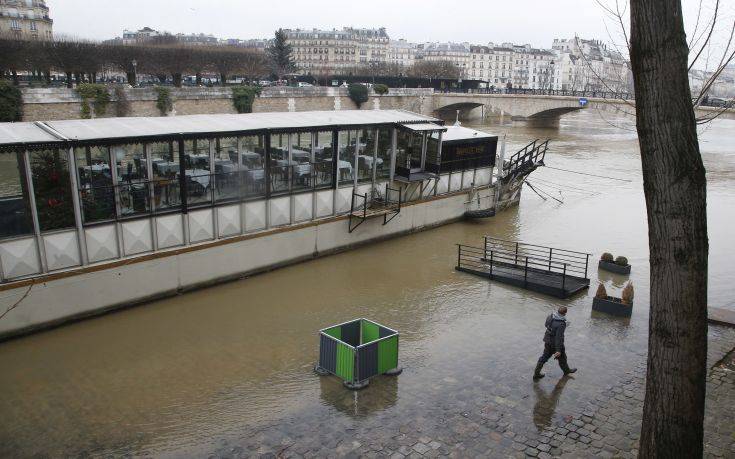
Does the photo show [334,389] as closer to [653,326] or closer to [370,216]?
[653,326]

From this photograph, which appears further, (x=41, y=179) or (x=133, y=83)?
(x=133, y=83)

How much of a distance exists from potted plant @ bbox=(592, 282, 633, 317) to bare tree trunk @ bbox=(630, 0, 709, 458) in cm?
953

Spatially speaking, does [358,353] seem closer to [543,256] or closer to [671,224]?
[671,224]

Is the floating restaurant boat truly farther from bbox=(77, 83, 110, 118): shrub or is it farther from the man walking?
bbox=(77, 83, 110, 118): shrub

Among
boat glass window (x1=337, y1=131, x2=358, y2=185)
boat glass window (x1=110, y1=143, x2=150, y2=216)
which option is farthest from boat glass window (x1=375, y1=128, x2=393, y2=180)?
boat glass window (x1=110, y1=143, x2=150, y2=216)

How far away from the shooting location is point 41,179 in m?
13.9

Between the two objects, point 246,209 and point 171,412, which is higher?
point 246,209

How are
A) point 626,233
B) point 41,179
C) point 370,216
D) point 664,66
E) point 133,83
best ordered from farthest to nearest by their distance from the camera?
point 133,83, point 626,233, point 370,216, point 41,179, point 664,66

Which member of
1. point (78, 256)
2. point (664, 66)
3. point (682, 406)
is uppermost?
point (664, 66)

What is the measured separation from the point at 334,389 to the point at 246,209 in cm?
778

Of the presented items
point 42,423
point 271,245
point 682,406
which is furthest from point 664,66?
point 271,245

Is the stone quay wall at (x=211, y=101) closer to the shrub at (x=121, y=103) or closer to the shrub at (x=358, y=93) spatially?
the shrub at (x=121, y=103)

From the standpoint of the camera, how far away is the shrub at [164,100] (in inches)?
1896

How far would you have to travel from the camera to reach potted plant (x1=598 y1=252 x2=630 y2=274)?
1967 cm
